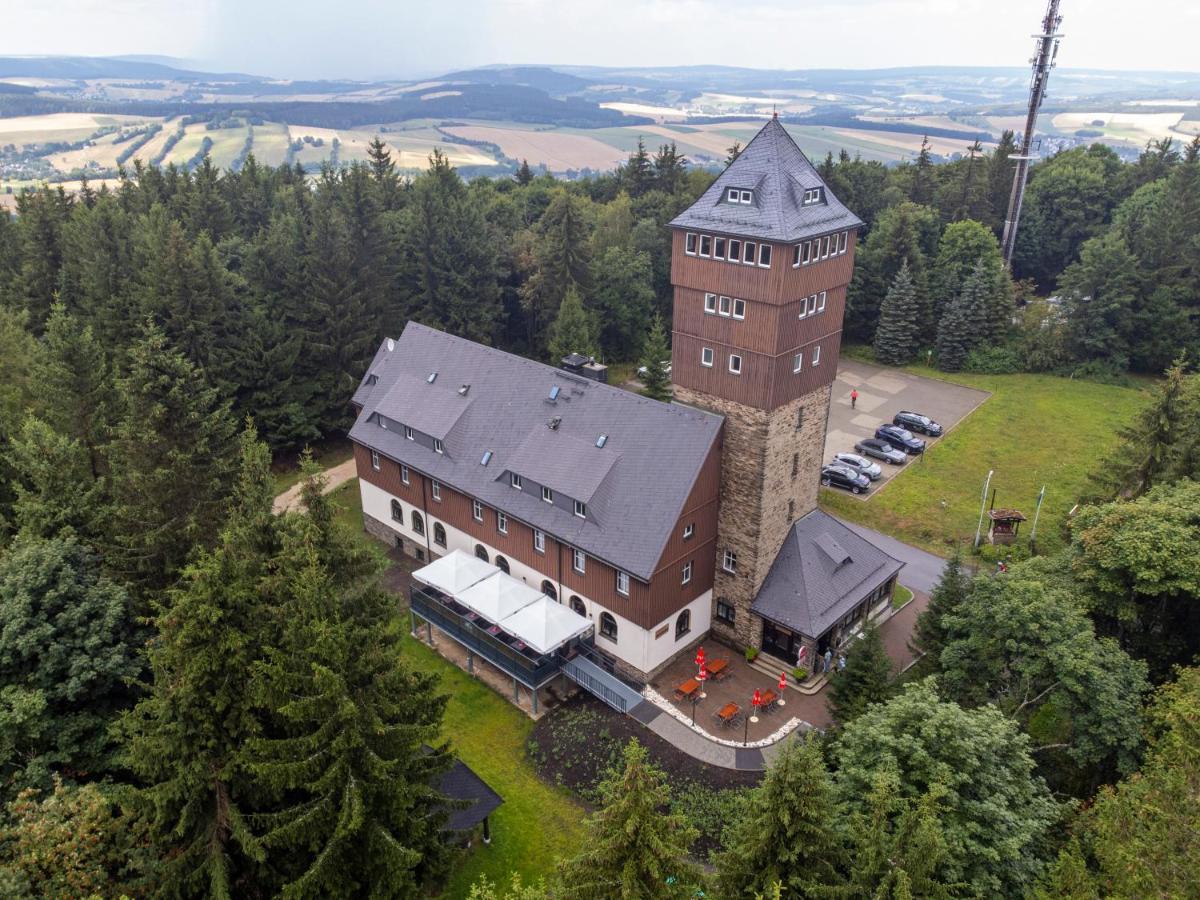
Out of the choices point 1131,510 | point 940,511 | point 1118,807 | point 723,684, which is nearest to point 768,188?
point 1131,510

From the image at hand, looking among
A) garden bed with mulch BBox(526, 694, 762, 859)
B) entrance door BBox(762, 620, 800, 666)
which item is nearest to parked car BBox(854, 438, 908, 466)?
entrance door BBox(762, 620, 800, 666)

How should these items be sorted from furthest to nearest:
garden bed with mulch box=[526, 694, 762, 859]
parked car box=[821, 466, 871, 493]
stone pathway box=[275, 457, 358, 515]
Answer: parked car box=[821, 466, 871, 493] < stone pathway box=[275, 457, 358, 515] < garden bed with mulch box=[526, 694, 762, 859]

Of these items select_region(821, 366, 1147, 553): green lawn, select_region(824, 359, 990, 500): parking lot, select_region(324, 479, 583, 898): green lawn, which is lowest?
select_region(824, 359, 990, 500): parking lot

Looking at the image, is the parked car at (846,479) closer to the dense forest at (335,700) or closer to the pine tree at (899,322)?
the dense forest at (335,700)

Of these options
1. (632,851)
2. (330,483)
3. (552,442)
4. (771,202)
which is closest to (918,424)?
(771,202)

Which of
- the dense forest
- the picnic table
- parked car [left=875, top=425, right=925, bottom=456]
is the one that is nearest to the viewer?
the dense forest

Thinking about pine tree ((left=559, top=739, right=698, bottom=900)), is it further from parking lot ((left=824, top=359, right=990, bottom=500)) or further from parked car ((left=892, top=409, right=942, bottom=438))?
parked car ((left=892, top=409, right=942, bottom=438))

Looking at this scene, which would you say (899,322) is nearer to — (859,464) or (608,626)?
(859,464)
